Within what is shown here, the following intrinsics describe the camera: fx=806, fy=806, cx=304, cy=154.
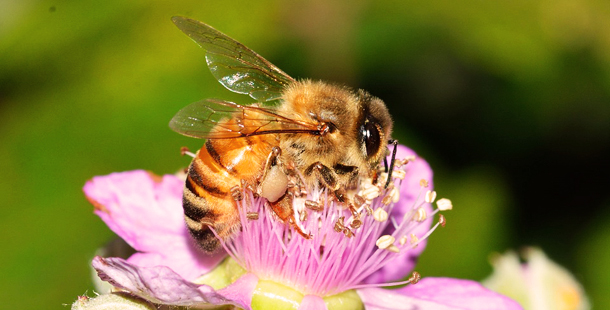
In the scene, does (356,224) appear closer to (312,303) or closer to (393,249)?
(393,249)

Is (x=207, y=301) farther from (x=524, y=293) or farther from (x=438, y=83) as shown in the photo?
(x=438, y=83)

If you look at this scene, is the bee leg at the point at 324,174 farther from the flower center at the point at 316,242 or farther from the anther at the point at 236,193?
the anther at the point at 236,193

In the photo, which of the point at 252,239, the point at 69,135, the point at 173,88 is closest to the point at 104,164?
the point at 69,135

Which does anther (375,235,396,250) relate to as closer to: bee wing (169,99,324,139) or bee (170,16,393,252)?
bee (170,16,393,252)

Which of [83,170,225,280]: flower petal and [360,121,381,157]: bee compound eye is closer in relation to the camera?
[360,121,381,157]: bee compound eye

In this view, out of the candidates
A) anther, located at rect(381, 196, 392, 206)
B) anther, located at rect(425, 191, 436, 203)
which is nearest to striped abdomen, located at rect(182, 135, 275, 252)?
anther, located at rect(381, 196, 392, 206)

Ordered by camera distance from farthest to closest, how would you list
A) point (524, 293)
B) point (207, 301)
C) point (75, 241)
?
point (75, 241)
point (524, 293)
point (207, 301)

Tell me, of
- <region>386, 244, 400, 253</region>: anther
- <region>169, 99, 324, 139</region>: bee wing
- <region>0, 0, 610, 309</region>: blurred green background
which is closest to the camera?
<region>169, 99, 324, 139</region>: bee wing
